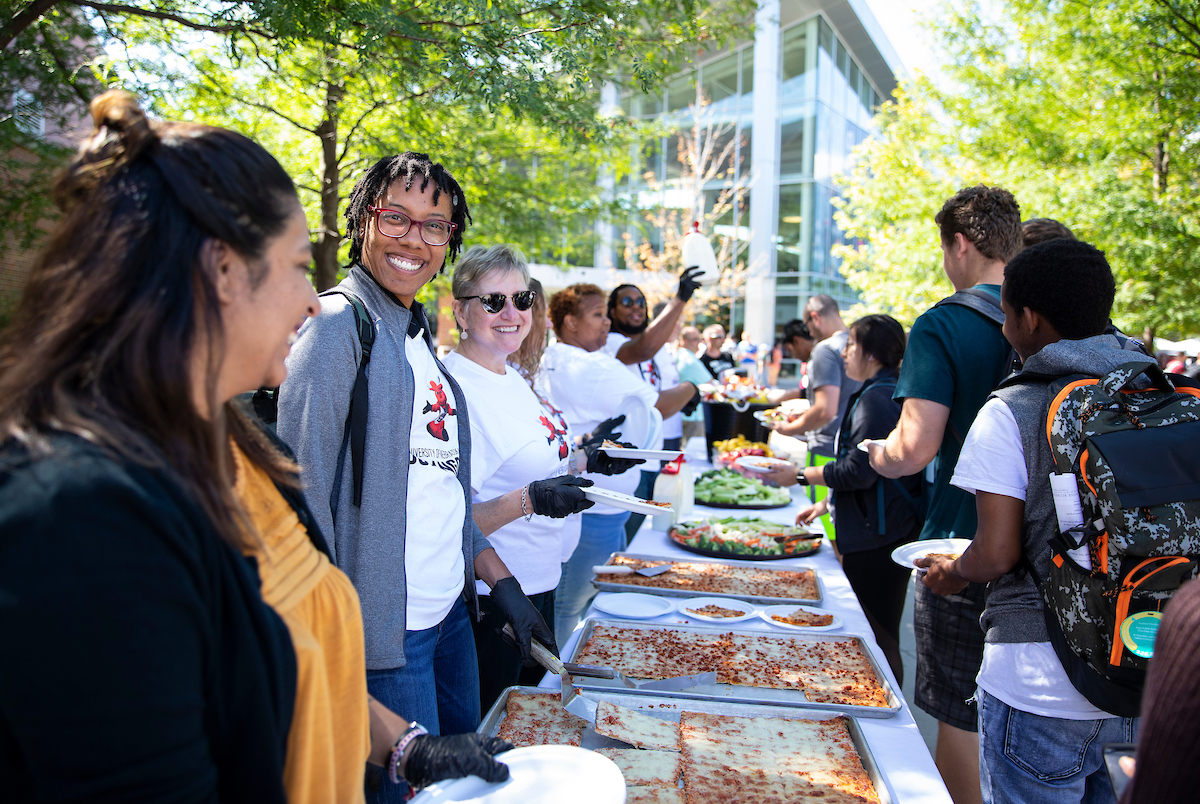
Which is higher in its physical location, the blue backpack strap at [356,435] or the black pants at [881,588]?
the blue backpack strap at [356,435]

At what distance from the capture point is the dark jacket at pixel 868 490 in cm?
343

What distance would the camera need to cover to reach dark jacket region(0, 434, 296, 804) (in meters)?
0.66

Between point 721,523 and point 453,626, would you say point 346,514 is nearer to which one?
point 453,626

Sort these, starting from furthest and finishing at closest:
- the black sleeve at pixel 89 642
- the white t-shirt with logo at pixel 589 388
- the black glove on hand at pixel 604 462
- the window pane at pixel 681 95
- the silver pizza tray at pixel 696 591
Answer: the window pane at pixel 681 95
the white t-shirt with logo at pixel 589 388
the black glove on hand at pixel 604 462
the silver pizza tray at pixel 696 591
the black sleeve at pixel 89 642

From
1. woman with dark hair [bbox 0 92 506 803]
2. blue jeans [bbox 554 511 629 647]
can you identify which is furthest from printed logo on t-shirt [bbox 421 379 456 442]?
blue jeans [bbox 554 511 629 647]

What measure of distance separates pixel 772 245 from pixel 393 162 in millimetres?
21606

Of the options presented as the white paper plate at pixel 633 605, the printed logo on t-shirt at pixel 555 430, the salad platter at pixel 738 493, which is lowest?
the white paper plate at pixel 633 605

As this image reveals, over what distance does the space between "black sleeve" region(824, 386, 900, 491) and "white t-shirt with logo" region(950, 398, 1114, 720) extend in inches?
58.7

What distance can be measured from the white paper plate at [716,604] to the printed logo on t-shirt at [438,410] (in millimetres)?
1303

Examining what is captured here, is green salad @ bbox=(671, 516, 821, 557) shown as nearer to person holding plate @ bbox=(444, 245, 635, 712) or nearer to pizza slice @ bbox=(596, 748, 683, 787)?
person holding plate @ bbox=(444, 245, 635, 712)

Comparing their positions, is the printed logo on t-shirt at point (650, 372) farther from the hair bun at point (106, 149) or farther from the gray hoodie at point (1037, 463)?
the hair bun at point (106, 149)

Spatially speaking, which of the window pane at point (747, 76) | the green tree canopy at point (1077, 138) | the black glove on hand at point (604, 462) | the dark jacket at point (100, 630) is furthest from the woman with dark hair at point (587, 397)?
the window pane at point (747, 76)

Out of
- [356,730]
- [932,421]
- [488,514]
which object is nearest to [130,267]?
[356,730]

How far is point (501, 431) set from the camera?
98.1 inches
